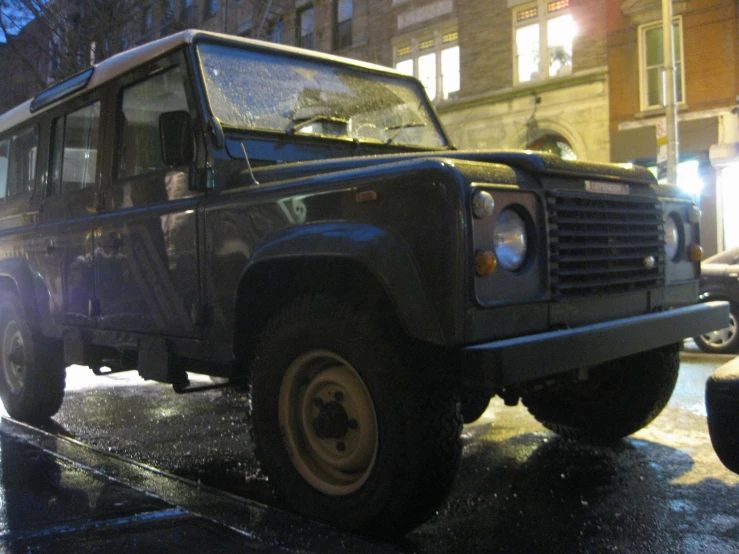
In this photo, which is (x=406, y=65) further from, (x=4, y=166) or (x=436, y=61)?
(x=4, y=166)

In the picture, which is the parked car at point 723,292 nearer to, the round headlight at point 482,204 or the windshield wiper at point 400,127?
the windshield wiper at point 400,127

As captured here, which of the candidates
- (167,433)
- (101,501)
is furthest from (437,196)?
(167,433)

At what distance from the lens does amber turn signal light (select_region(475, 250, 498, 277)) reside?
2.74 metres

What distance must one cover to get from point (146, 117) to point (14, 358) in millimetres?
2434

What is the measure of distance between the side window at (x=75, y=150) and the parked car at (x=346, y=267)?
23 millimetres

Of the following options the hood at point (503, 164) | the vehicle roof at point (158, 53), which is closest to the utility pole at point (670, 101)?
the vehicle roof at point (158, 53)

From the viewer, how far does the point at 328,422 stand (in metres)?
3.12

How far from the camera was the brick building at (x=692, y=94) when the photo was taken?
16031mm

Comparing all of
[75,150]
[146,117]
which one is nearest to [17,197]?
[75,150]

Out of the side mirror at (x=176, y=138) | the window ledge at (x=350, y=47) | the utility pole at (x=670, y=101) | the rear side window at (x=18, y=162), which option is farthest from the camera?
the window ledge at (x=350, y=47)

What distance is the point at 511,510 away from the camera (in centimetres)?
350

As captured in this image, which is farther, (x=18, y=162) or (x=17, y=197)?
(x=18, y=162)

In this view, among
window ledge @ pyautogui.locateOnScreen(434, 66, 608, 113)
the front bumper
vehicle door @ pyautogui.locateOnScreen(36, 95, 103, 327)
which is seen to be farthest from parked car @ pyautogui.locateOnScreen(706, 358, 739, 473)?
window ledge @ pyautogui.locateOnScreen(434, 66, 608, 113)

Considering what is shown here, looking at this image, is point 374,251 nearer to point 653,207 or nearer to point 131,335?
point 653,207
